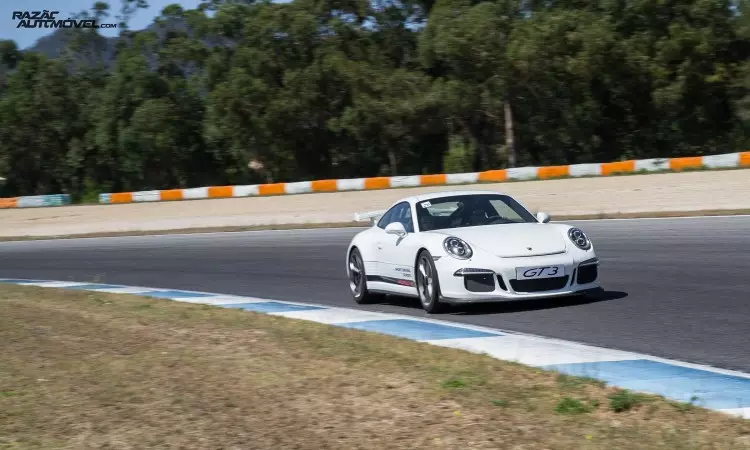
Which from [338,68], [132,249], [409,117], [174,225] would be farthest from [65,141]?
[132,249]

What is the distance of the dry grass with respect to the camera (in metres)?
4.93

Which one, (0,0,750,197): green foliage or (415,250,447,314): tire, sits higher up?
(0,0,750,197): green foliage

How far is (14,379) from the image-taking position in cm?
641

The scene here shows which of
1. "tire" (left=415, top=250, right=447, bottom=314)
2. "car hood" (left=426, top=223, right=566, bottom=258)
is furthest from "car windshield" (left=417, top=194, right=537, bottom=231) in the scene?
"tire" (left=415, top=250, right=447, bottom=314)

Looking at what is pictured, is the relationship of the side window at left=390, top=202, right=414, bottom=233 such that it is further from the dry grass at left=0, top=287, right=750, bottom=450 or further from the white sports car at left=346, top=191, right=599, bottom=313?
the dry grass at left=0, top=287, right=750, bottom=450

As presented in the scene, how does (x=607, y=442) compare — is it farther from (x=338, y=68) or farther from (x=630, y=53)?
(x=338, y=68)

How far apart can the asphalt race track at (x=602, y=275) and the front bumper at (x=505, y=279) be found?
19cm

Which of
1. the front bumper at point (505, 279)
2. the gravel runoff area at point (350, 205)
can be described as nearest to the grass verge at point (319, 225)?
the gravel runoff area at point (350, 205)

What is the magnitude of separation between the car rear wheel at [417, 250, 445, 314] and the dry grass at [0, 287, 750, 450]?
1.47 m

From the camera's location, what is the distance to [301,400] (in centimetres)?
576

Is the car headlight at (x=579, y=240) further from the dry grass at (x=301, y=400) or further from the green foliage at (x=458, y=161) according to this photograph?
the green foliage at (x=458, y=161)

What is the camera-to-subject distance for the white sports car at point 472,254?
30.5ft

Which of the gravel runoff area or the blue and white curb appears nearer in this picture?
the blue and white curb

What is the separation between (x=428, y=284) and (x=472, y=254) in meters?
0.61
